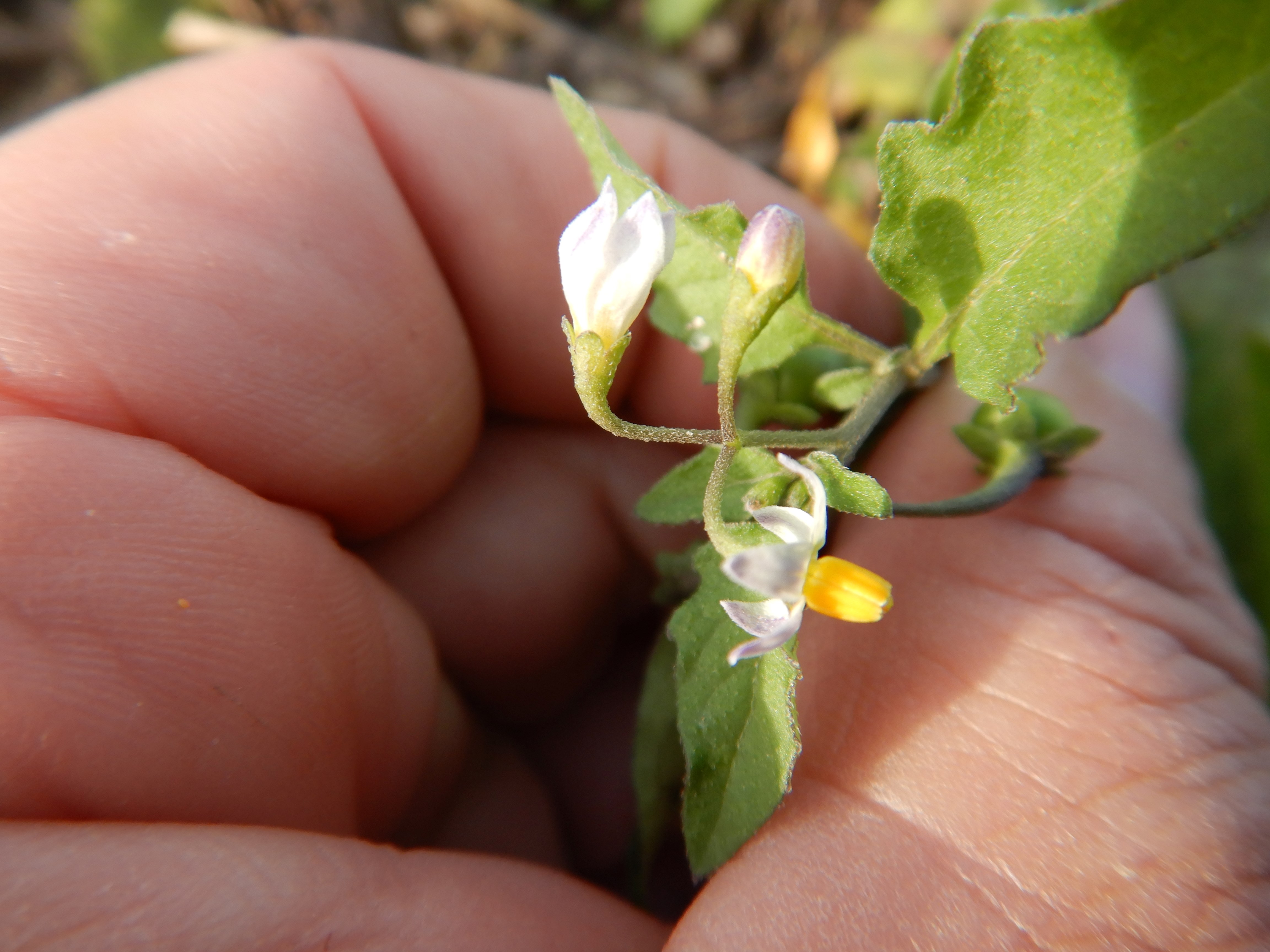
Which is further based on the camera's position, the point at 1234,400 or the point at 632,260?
the point at 1234,400

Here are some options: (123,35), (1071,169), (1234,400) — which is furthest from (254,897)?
(123,35)

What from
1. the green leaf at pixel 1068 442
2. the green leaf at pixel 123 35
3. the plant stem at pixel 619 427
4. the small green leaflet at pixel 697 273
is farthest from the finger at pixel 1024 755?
the green leaf at pixel 123 35

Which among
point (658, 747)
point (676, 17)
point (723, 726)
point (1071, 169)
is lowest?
point (658, 747)

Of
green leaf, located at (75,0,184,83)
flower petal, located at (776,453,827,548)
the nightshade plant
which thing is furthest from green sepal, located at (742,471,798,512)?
green leaf, located at (75,0,184,83)

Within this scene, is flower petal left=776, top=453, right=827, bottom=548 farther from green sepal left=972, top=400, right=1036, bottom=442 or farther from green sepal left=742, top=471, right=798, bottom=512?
green sepal left=972, top=400, right=1036, bottom=442

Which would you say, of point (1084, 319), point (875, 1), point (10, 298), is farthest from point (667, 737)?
point (875, 1)

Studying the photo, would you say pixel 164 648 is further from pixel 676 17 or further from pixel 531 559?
pixel 676 17
